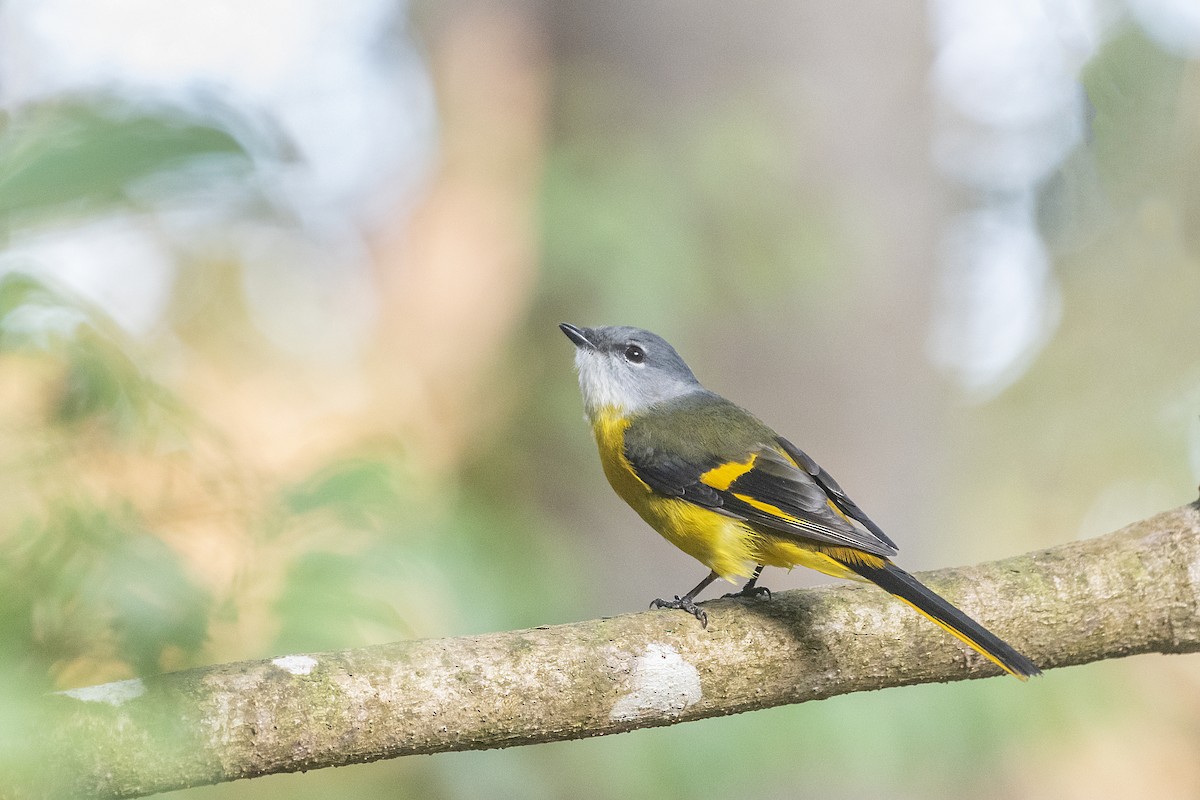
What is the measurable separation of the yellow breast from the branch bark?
0.19m

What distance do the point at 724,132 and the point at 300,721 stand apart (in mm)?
3912

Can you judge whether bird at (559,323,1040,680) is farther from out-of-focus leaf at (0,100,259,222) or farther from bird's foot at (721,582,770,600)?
out-of-focus leaf at (0,100,259,222)

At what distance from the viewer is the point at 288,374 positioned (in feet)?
27.1

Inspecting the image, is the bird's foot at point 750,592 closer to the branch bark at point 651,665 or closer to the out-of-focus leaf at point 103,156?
the branch bark at point 651,665

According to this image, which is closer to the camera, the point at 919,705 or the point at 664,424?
the point at 664,424

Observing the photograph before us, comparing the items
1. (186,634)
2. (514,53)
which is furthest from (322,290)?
(186,634)

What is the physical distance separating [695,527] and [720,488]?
14 cm

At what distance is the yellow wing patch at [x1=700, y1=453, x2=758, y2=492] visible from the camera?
9.82ft

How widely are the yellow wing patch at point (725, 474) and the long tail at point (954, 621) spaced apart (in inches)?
21.1

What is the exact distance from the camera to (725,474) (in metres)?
3.03

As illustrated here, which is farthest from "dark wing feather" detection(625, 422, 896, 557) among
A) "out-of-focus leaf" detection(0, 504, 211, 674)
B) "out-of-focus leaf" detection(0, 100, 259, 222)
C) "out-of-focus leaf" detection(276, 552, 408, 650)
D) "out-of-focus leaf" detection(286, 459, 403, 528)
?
"out-of-focus leaf" detection(0, 100, 259, 222)

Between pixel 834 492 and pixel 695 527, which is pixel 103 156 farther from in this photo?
pixel 834 492

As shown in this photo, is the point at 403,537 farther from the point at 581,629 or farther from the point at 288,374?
the point at 288,374

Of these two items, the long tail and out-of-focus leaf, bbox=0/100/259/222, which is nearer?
out-of-focus leaf, bbox=0/100/259/222
